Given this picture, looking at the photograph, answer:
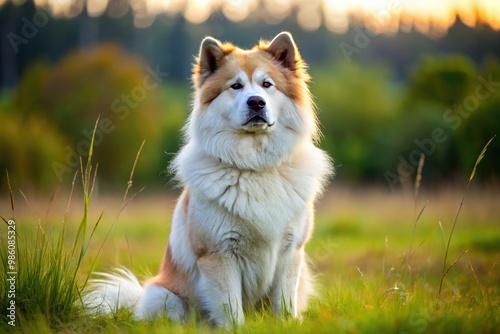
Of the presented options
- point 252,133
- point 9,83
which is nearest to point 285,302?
point 252,133

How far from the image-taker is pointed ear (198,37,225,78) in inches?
173

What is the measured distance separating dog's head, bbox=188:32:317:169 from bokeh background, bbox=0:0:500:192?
2626mm

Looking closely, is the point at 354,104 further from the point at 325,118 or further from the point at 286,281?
the point at 286,281

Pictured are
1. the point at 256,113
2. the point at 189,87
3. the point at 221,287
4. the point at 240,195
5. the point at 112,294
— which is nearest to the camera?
the point at 221,287

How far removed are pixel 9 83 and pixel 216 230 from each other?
1171 inches

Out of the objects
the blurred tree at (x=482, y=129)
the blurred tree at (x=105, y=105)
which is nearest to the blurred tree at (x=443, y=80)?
the blurred tree at (x=482, y=129)

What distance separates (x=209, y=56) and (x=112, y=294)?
213 cm

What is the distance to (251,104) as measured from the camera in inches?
162

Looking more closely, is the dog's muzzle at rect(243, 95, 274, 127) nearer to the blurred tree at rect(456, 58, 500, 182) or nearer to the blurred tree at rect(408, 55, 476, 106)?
the blurred tree at rect(456, 58, 500, 182)

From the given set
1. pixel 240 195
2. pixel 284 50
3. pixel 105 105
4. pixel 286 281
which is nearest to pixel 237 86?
pixel 284 50

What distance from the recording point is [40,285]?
3.87 meters

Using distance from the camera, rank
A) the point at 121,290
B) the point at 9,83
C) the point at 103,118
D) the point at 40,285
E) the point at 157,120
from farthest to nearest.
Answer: the point at 9,83 → the point at 157,120 → the point at 103,118 → the point at 121,290 → the point at 40,285

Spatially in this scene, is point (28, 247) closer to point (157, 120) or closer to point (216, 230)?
point (216, 230)

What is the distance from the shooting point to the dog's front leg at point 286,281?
4.07m
